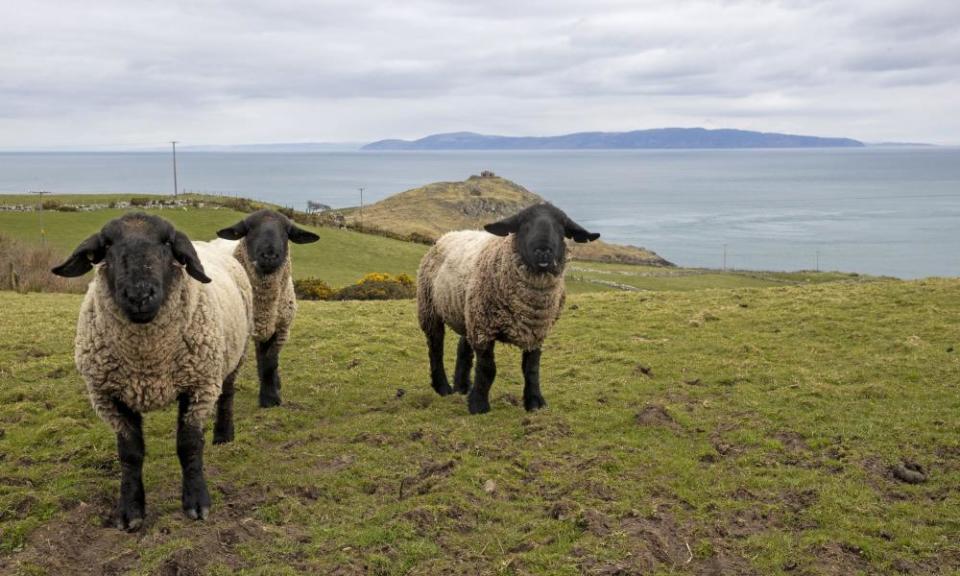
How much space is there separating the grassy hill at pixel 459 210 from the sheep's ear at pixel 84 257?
2952 inches

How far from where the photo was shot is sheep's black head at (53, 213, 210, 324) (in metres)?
6.38

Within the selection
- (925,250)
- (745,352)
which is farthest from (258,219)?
(925,250)

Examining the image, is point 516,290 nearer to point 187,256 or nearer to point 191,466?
point 187,256

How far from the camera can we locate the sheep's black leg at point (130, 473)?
6875 millimetres

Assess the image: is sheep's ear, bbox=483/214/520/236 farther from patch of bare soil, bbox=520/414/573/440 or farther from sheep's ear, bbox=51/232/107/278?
sheep's ear, bbox=51/232/107/278

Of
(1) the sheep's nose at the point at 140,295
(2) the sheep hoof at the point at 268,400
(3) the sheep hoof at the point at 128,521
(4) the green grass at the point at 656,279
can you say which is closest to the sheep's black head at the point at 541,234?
(2) the sheep hoof at the point at 268,400

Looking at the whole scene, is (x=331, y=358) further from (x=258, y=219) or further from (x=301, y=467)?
(x=301, y=467)

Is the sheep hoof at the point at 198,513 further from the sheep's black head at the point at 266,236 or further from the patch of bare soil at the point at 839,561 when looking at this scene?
the patch of bare soil at the point at 839,561

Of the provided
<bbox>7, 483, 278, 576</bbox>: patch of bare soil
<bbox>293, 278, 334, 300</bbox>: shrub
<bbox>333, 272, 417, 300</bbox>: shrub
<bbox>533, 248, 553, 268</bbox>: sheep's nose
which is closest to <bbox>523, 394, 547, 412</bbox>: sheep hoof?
<bbox>533, 248, 553, 268</bbox>: sheep's nose

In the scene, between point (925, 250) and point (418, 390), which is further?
point (925, 250)

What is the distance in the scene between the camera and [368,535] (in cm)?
659

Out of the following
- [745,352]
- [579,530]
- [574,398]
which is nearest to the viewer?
[579,530]

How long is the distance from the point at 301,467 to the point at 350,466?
0.53m

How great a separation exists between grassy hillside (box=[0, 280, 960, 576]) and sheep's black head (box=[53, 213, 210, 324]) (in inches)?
80.6
